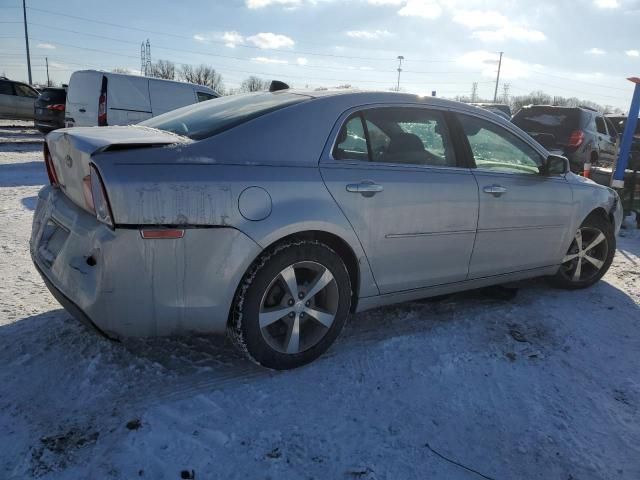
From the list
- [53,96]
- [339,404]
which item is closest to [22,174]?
[53,96]

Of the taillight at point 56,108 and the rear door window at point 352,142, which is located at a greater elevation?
the rear door window at point 352,142

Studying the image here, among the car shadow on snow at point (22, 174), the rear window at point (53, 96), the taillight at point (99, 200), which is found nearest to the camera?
the taillight at point (99, 200)

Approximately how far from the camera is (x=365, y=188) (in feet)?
9.41

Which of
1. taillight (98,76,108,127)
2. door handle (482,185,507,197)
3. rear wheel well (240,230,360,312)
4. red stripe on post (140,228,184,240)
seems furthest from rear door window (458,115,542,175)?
taillight (98,76,108,127)

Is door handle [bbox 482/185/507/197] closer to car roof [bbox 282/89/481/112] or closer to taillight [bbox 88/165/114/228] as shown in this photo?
car roof [bbox 282/89/481/112]

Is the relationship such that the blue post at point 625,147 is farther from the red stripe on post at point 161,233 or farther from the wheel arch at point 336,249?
the red stripe on post at point 161,233

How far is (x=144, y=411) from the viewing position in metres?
2.38

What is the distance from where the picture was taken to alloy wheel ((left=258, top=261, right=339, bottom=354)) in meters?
2.71

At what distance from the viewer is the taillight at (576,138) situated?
36.5 feet

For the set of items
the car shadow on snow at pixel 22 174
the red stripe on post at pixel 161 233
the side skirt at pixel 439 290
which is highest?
the red stripe on post at pixel 161 233

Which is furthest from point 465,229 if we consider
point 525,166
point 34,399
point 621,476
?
point 34,399

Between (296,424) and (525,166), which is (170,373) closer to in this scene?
(296,424)

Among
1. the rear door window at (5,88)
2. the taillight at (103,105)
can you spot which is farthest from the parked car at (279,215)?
the rear door window at (5,88)

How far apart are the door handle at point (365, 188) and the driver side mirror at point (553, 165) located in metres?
1.79
